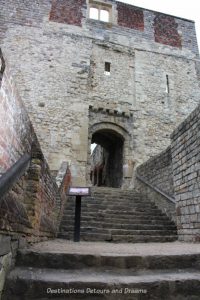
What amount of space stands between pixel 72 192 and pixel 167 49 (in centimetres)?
1146

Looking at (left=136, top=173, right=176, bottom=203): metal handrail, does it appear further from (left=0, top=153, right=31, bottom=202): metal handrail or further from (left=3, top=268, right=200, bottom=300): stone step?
(left=0, top=153, right=31, bottom=202): metal handrail

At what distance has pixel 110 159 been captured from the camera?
47.0ft

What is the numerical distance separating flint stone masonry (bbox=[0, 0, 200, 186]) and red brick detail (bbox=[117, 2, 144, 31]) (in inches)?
3.7

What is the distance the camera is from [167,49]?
13977mm

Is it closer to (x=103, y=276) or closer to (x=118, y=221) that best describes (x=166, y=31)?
(x=118, y=221)

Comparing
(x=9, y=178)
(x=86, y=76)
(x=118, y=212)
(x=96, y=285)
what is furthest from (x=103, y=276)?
(x=86, y=76)

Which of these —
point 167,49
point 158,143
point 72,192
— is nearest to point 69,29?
point 167,49

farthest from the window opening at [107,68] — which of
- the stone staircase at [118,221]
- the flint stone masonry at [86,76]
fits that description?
the stone staircase at [118,221]

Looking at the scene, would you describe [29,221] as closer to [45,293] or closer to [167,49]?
[45,293]

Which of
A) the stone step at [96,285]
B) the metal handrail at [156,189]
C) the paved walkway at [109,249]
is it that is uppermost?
the metal handrail at [156,189]

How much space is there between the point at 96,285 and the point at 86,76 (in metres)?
10.7

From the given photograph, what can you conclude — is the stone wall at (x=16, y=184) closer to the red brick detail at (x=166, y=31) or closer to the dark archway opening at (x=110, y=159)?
the dark archway opening at (x=110, y=159)

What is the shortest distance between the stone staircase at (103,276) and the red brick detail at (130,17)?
12935 mm

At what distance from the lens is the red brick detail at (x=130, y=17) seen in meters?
13.8
